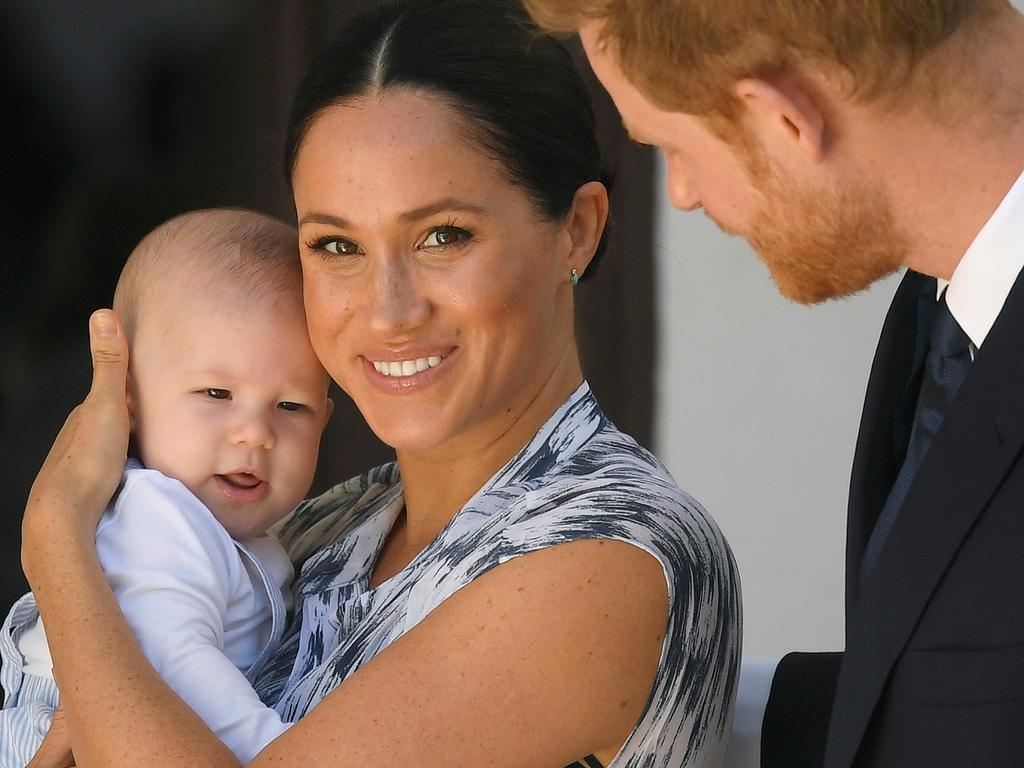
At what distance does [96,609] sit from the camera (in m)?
1.82

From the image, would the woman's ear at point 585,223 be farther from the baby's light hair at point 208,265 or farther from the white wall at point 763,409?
the white wall at point 763,409

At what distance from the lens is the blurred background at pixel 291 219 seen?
358 cm

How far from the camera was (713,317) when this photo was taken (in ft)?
13.0

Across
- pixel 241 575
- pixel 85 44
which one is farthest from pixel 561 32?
pixel 85 44

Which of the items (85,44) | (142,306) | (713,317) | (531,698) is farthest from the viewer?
(713,317)

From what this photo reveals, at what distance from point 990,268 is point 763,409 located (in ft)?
8.50

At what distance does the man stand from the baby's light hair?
28.4 inches

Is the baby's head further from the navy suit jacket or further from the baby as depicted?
the navy suit jacket

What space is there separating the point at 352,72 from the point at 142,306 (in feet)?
1.58

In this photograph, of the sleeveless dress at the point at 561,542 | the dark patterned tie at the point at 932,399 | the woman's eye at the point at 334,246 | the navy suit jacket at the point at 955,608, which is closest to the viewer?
the navy suit jacket at the point at 955,608

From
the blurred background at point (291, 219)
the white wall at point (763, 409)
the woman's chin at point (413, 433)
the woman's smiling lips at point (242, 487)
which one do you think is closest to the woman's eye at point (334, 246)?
the woman's chin at point (413, 433)

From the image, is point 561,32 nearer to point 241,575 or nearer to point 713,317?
point 241,575

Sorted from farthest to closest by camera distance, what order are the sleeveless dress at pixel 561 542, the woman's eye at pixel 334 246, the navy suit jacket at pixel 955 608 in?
the woman's eye at pixel 334 246 < the sleeveless dress at pixel 561 542 < the navy suit jacket at pixel 955 608

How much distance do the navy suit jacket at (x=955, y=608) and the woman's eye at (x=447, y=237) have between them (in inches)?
31.1
